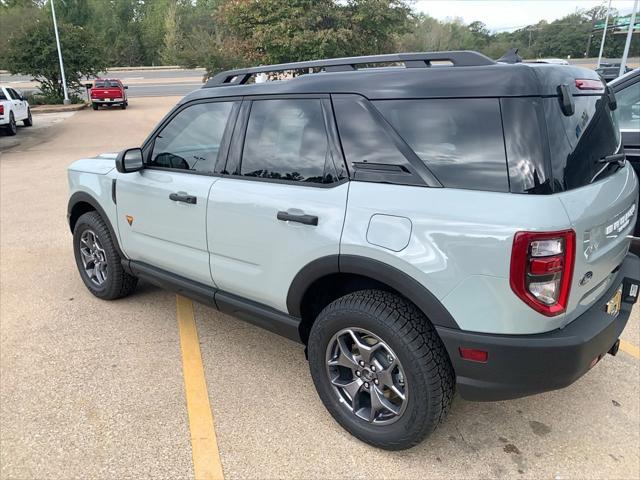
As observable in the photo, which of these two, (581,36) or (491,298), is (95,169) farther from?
(581,36)

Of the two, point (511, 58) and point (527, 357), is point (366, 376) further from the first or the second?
point (511, 58)

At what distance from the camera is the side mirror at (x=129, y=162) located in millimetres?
3471

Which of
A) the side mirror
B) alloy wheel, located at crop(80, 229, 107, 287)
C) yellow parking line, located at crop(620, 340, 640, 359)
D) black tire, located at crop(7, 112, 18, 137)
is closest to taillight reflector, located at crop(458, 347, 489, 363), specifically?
yellow parking line, located at crop(620, 340, 640, 359)

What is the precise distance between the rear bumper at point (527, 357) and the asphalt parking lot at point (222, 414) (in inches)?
20.2

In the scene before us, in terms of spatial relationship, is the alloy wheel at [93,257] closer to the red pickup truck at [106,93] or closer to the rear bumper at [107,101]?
the red pickup truck at [106,93]

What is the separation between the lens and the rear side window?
206 cm

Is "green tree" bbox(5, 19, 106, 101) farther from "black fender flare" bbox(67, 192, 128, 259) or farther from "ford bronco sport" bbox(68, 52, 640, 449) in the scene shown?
"ford bronco sport" bbox(68, 52, 640, 449)

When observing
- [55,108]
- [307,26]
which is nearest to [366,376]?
[307,26]

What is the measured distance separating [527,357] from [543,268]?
368 mm

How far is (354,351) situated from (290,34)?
22.2 meters

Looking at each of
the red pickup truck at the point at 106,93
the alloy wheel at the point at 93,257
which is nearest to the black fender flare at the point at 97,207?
the alloy wheel at the point at 93,257

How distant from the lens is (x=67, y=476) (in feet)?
7.82

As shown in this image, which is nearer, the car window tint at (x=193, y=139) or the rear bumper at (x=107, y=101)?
the car window tint at (x=193, y=139)

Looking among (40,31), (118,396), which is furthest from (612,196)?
(40,31)
